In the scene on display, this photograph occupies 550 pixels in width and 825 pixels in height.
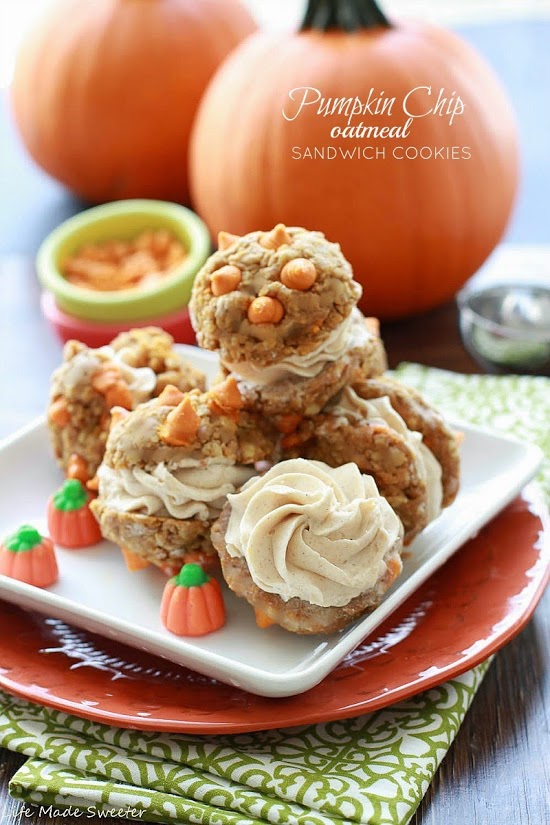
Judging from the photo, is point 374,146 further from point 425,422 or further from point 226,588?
point 226,588

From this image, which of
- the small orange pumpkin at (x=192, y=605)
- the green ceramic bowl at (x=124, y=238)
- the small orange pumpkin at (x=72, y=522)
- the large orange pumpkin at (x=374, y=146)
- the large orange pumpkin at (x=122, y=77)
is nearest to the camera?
the small orange pumpkin at (x=192, y=605)

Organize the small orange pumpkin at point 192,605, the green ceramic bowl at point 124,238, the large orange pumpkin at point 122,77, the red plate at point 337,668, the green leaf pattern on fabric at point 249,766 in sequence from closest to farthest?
the green leaf pattern on fabric at point 249,766 → the red plate at point 337,668 → the small orange pumpkin at point 192,605 → the green ceramic bowl at point 124,238 → the large orange pumpkin at point 122,77

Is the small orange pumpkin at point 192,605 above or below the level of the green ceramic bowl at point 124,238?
above

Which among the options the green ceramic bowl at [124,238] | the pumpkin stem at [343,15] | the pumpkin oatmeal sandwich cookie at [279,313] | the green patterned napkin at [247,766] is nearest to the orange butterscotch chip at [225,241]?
the pumpkin oatmeal sandwich cookie at [279,313]

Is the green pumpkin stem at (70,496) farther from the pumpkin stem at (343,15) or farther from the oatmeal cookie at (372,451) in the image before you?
the pumpkin stem at (343,15)

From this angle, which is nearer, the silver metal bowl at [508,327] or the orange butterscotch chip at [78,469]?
the orange butterscotch chip at [78,469]

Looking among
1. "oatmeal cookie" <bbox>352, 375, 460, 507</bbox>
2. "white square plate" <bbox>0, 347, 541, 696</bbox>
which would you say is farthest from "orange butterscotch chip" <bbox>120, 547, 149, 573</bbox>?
"oatmeal cookie" <bbox>352, 375, 460, 507</bbox>

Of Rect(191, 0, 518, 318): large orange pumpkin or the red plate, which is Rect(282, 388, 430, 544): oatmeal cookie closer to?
the red plate

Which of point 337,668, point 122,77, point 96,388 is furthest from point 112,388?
point 122,77

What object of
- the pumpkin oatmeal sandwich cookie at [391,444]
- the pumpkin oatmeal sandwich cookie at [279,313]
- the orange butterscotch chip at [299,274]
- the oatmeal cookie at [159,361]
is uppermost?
the orange butterscotch chip at [299,274]
